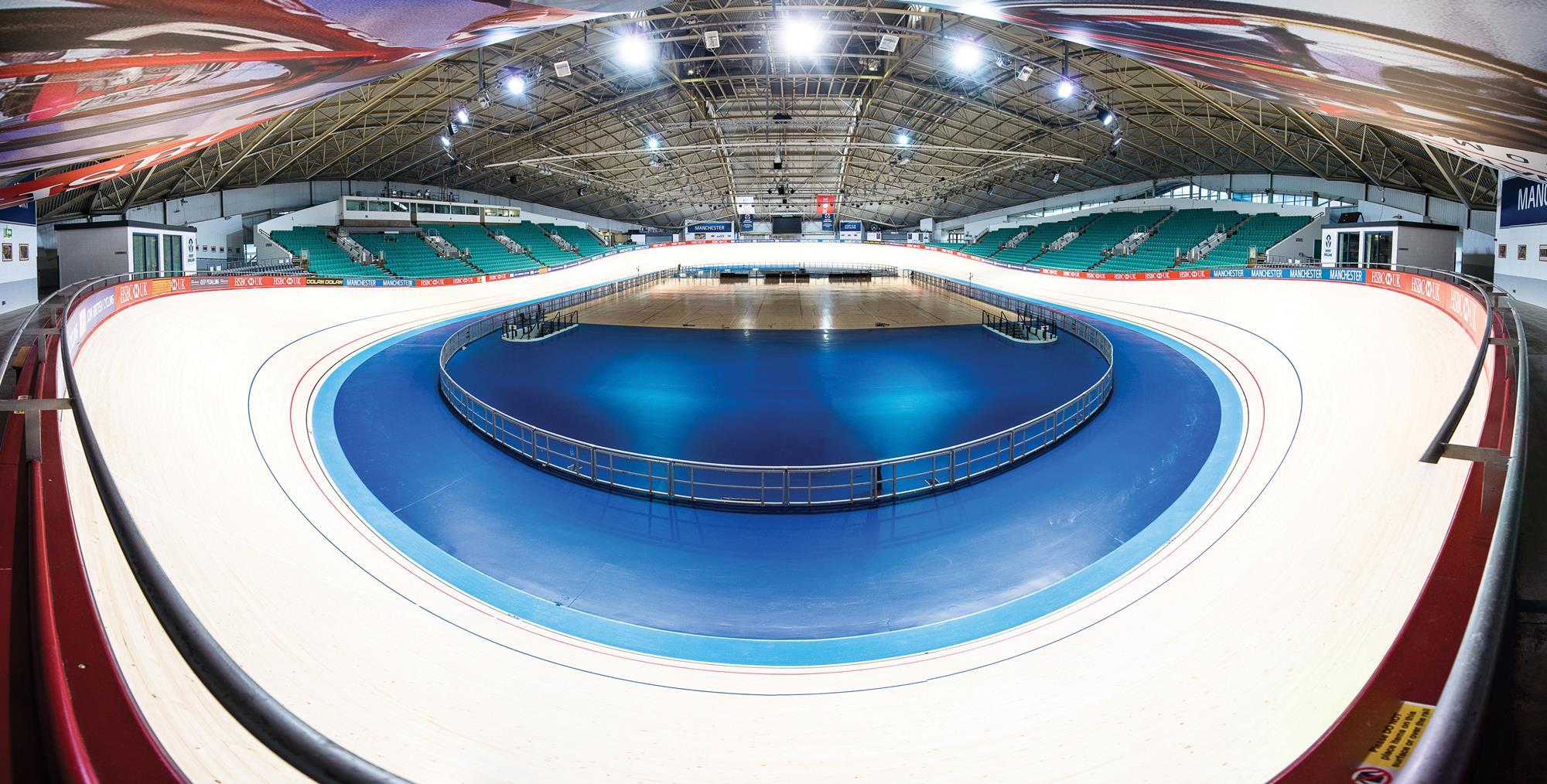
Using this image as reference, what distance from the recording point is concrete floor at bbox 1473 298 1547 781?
5.91 feet

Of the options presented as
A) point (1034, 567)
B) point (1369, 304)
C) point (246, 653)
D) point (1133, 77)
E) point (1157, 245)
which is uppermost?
point (1133, 77)

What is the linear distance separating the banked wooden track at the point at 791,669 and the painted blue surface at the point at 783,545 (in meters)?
0.43

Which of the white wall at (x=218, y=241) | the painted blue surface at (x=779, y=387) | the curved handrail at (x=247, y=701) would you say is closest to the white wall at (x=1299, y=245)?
the painted blue surface at (x=779, y=387)

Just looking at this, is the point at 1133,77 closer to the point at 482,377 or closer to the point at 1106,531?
the point at 1106,531

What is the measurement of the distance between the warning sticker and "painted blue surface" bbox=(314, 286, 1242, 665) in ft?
13.4

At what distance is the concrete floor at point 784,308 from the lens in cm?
2786

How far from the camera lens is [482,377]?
57.0 feet

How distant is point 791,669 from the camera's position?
5812 mm

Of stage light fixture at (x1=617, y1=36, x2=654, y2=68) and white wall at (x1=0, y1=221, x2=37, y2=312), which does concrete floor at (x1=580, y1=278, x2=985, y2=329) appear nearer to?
stage light fixture at (x1=617, y1=36, x2=654, y2=68)

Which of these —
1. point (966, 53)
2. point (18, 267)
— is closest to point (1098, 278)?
point (966, 53)

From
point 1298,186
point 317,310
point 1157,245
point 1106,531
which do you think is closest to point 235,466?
point 1106,531

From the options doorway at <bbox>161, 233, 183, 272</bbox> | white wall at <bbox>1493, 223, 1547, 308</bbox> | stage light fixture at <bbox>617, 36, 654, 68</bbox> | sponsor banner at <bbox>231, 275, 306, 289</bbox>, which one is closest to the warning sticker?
white wall at <bbox>1493, 223, 1547, 308</bbox>

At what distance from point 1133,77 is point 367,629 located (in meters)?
29.2

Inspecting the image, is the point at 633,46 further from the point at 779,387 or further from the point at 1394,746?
the point at 1394,746
